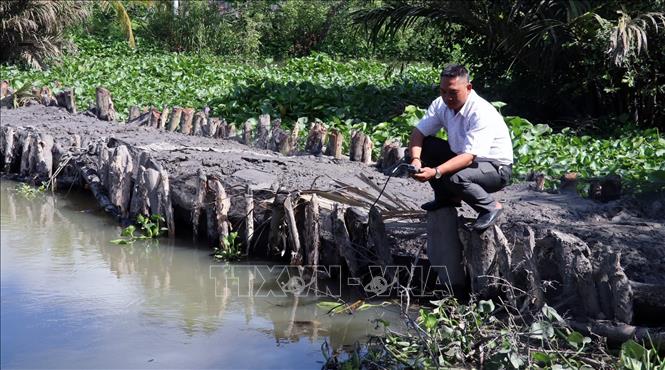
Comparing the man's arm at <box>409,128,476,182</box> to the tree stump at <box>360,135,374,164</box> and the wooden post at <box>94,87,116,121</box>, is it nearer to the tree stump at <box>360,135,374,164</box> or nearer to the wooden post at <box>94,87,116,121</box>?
the tree stump at <box>360,135,374,164</box>

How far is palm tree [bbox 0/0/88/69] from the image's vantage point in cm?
1766

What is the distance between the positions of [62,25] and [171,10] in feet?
13.7

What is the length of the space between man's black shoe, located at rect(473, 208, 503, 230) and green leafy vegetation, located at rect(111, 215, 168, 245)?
3525 millimetres

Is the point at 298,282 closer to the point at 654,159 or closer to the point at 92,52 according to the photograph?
the point at 654,159

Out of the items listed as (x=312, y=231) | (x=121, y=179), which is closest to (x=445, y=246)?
(x=312, y=231)

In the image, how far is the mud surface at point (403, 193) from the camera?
19.2 feet

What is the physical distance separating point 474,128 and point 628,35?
5.62 metres

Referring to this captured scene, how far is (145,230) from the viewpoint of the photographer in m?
8.44

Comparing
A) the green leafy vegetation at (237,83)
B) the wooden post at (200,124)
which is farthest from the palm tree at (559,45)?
the wooden post at (200,124)

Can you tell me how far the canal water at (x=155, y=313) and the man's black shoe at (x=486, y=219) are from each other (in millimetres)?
852

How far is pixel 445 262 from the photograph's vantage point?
593 cm

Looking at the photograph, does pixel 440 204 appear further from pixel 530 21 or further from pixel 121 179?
pixel 530 21

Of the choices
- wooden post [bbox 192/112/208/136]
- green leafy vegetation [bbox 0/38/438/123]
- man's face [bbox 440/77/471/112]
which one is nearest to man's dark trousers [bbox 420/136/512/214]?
man's face [bbox 440/77/471/112]

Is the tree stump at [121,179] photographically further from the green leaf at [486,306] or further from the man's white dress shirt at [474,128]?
the green leaf at [486,306]
